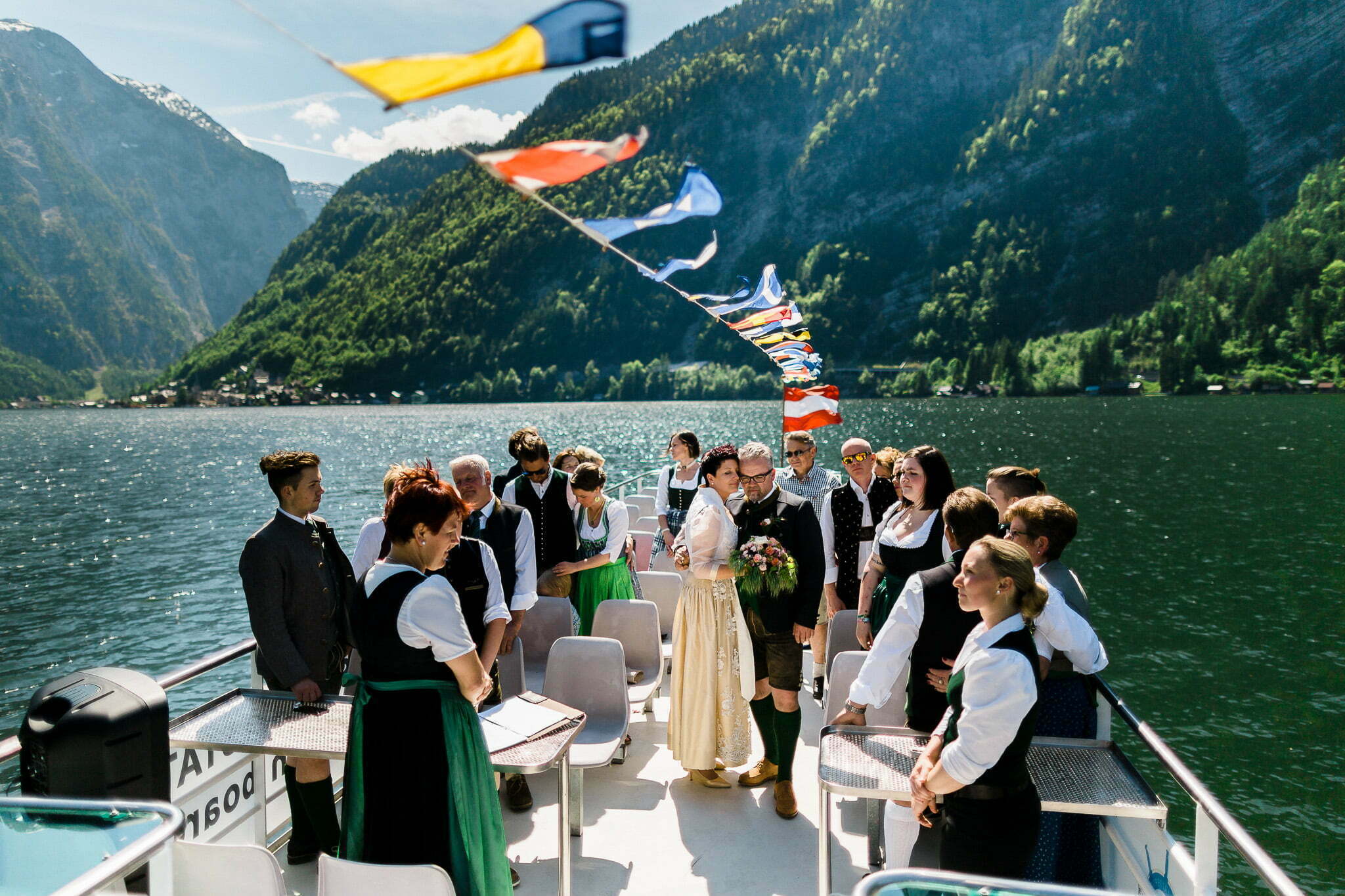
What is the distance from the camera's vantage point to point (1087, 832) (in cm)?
313

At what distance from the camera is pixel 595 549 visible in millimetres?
5465

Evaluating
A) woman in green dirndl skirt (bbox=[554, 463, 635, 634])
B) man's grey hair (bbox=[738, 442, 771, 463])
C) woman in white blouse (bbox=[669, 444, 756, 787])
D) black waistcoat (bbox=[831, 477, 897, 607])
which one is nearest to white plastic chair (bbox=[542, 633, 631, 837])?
woman in white blouse (bbox=[669, 444, 756, 787])

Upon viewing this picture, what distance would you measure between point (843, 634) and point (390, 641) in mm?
3055

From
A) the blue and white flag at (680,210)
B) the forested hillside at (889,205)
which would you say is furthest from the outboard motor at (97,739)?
the forested hillside at (889,205)

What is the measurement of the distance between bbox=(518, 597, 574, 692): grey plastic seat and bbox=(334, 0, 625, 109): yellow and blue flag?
11.3 ft

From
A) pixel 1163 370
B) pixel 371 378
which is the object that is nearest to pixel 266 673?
pixel 1163 370

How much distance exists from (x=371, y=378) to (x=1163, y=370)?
108 m

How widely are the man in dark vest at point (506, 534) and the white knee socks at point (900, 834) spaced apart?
2.05 metres

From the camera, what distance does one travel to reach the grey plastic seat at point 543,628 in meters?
5.11

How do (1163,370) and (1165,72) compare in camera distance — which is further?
(1165,72)

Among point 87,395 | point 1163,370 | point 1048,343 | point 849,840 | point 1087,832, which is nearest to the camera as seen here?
point 1087,832

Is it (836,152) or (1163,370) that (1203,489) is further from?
(836,152)

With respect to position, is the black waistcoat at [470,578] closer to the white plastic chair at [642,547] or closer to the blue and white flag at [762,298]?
the white plastic chair at [642,547]

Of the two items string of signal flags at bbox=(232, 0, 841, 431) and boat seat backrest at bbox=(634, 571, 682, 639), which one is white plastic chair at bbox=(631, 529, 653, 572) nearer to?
boat seat backrest at bbox=(634, 571, 682, 639)
